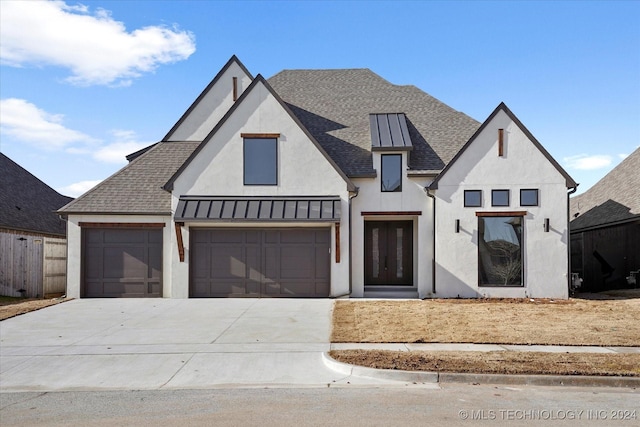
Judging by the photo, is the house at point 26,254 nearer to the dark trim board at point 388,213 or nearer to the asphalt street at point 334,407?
the dark trim board at point 388,213

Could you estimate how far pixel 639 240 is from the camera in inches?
778

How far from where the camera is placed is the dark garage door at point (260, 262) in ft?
59.2

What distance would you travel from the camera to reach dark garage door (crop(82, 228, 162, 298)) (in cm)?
1830

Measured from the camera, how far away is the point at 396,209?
60.8 feet

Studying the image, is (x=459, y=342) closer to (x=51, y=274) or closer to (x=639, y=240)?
(x=639, y=240)

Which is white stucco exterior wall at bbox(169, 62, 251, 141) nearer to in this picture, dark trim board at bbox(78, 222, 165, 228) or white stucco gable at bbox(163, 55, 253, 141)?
white stucco gable at bbox(163, 55, 253, 141)

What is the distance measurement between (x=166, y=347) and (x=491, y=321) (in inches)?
312

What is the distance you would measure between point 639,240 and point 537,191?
5602 millimetres

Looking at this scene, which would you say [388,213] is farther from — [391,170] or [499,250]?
[499,250]

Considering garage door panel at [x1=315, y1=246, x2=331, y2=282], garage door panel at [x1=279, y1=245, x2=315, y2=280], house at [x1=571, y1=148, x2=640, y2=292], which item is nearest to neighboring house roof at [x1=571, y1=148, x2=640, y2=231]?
house at [x1=571, y1=148, x2=640, y2=292]

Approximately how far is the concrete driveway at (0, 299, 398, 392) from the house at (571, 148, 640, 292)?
12.8 meters

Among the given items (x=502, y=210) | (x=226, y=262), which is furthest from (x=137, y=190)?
(x=502, y=210)

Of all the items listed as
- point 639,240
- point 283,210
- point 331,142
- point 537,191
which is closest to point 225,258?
point 283,210

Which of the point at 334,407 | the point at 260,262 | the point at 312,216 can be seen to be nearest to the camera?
the point at 334,407
